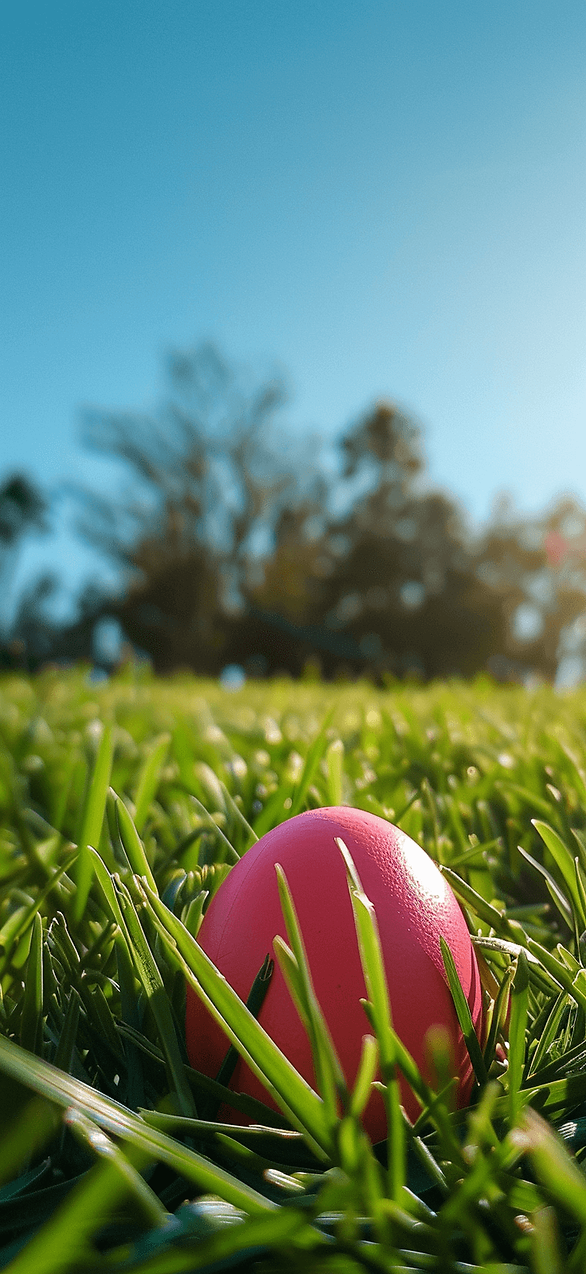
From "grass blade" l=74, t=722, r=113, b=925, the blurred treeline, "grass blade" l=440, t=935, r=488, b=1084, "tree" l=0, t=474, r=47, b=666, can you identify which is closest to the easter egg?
"grass blade" l=440, t=935, r=488, b=1084

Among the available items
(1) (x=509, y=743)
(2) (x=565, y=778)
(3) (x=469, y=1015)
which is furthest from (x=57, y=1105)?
(1) (x=509, y=743)

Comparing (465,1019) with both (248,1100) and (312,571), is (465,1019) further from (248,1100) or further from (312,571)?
(312,571)

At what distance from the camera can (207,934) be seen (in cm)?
74

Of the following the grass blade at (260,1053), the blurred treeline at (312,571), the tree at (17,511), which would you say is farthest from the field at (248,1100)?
the tree at (17,511)

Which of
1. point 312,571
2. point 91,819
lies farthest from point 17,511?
point 91,819

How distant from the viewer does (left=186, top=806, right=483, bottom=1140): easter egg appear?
63 cm

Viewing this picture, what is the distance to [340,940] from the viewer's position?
66 centimetres

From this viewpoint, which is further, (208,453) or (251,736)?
(208,453)

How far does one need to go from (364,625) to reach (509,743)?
17242 mm

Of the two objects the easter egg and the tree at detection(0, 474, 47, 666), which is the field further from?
the tree at detection(0, 474, 47, 666)

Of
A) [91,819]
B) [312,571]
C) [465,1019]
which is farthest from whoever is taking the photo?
[312,571]

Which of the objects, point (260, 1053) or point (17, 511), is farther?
point (17, 511)

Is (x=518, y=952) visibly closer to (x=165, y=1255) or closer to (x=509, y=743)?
(x=165, y=1255)

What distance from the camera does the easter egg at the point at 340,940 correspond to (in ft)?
2.08
